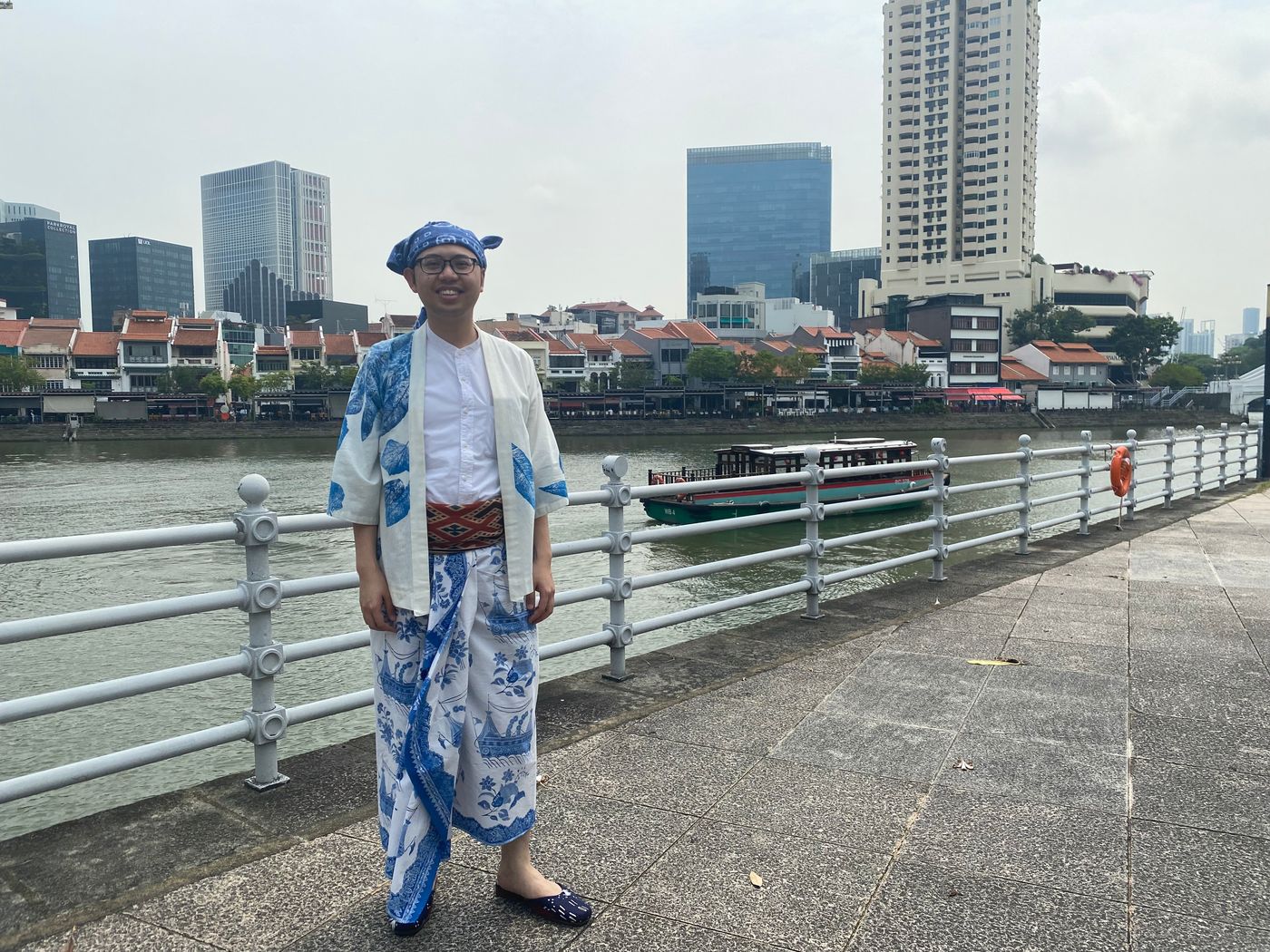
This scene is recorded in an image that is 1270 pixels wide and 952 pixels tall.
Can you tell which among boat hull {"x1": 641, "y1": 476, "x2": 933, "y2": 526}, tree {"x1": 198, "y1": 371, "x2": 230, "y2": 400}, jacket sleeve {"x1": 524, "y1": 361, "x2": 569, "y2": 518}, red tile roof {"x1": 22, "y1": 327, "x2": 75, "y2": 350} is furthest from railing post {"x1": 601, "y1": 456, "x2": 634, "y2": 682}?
red tile roof {"x1": 22, "y1": 327, "x2": 75, "y2": 350}

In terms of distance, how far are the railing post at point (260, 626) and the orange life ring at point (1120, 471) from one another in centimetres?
833

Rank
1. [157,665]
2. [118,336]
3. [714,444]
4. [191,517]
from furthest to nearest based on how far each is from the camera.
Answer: [118,336] → [714,444] → [191,517] → [157,665]

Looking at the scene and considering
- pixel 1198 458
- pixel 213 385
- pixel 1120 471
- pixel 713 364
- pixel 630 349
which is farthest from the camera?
pixel 630 349

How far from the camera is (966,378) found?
78.2m

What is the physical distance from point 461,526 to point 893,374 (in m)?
74.2

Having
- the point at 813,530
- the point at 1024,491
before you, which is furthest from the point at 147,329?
the point at 813,530

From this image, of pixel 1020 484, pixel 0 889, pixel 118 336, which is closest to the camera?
pixel 0 889

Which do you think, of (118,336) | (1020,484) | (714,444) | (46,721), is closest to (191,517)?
(46,721)

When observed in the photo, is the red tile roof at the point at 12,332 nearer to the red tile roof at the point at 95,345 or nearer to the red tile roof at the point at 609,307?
the red tile roof at the point at 95,345

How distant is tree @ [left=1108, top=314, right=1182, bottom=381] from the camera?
85188 millimetres

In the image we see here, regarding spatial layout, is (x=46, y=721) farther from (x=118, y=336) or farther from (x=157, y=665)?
(x=118, y=336)

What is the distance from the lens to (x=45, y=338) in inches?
2670

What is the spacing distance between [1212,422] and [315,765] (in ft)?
256

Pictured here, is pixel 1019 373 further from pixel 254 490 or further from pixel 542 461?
pixel 542 461
